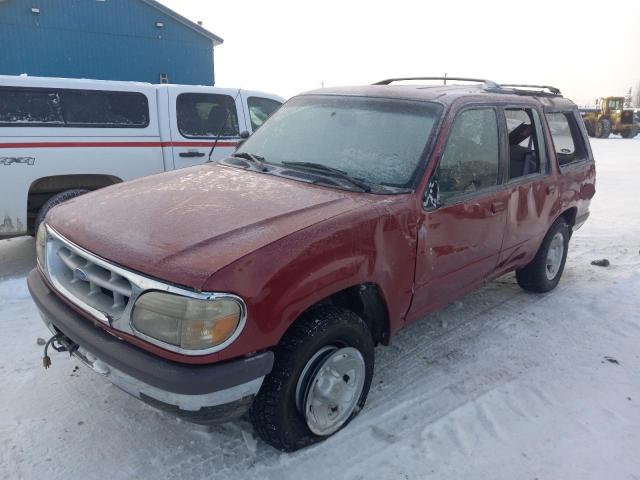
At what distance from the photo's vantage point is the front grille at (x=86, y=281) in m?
2.25

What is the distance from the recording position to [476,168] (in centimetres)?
337

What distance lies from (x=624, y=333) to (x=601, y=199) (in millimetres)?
6493

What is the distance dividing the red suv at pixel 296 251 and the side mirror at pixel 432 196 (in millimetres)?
12

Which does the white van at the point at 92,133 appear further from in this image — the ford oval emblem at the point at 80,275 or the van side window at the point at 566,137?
the van side window at the point at 566,137

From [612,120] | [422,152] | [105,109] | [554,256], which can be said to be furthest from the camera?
[612,120]

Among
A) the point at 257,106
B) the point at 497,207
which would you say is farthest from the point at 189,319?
the point at 257,106

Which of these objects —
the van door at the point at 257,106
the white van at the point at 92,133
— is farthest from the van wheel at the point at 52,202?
the van door at the point at 257,106

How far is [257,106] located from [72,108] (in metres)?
2.30

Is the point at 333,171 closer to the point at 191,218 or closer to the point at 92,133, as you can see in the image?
the point at 191,218

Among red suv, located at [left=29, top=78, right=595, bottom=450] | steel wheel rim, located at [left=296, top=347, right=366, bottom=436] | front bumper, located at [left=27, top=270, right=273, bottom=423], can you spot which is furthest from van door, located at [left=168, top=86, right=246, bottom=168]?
steel wheel rim, located at [left=296, top=347, right=366, bottom=436]

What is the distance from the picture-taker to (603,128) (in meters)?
28.3

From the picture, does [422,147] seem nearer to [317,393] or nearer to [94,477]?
[317,393]

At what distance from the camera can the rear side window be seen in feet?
16.8

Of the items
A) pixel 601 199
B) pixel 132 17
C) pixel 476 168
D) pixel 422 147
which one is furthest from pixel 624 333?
pixel 132 17
